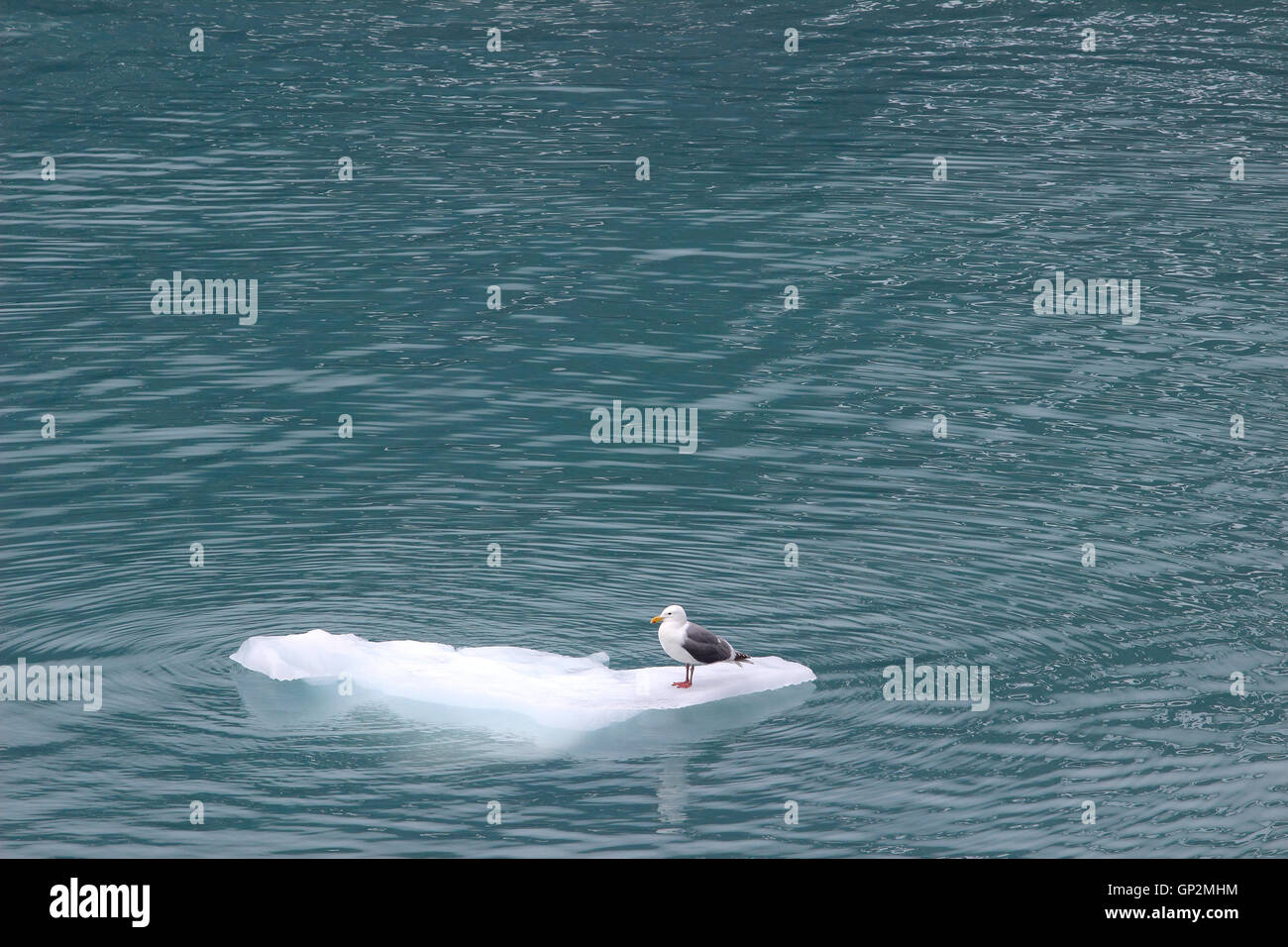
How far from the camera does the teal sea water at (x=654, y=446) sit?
17781mm

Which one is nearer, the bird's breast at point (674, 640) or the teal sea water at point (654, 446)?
the teal sea water at point (654, 446)

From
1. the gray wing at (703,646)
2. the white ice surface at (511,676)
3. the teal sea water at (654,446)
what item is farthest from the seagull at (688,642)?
the teal sea water at (654,446)

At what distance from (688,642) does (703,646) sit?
0.20 metres

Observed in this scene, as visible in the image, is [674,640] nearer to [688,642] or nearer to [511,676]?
[688,642]

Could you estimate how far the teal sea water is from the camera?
1778cm

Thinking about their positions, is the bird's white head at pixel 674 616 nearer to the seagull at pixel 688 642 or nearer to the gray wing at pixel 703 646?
the seagull at pixel 688 642

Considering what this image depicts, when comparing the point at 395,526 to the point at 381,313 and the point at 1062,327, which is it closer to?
the point at 381,313

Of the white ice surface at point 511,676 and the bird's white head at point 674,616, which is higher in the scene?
the bird's white head at point 674,616

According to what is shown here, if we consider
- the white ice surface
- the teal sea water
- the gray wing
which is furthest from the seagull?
the teal sea water

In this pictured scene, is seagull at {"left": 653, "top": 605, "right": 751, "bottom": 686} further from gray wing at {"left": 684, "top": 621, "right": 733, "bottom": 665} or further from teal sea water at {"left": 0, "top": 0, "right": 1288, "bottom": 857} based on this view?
teal sea water at {"left": 0, "top": 0, "right": 1288, "bottom": 857}

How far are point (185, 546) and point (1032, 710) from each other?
12.2 m

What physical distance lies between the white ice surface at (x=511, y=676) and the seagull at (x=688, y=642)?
80 centimetres

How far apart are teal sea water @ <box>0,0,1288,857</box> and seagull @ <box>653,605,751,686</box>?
94cm

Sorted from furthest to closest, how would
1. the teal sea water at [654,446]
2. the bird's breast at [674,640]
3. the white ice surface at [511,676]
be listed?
the white ice surface at [511,676]
the bird's breast at [674,640]
the teal sea water at [654,446]
